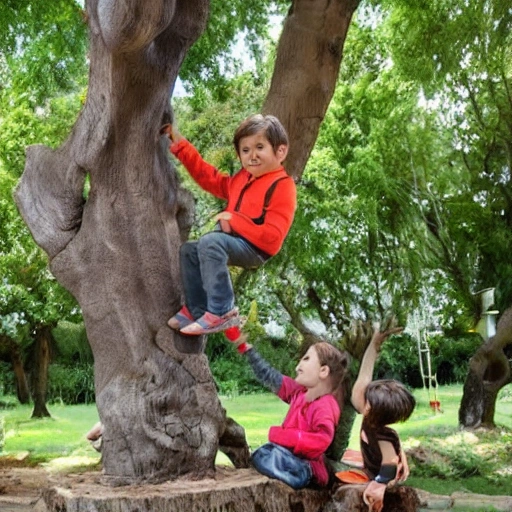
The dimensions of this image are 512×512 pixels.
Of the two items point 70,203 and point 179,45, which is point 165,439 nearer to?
point 70,203

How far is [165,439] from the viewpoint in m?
3.58

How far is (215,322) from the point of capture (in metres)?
3.36

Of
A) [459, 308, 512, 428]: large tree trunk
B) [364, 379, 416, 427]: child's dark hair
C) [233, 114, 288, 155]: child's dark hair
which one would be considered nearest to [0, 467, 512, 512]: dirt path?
[364, 379, 416, 427]: child's dark hair

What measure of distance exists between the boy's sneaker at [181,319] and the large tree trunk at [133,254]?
2.7 inches

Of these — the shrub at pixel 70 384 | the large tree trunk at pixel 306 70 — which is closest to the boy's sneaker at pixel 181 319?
the large tree trunk at pixel 306 70

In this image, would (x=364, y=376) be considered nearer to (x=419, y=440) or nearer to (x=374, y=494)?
(x=374, y=494)

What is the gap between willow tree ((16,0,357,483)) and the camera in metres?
3.61

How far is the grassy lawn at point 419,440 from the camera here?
7.38 meters

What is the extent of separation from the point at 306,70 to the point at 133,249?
63.1 inches

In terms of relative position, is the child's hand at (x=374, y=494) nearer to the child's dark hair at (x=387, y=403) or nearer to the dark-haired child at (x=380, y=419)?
the dark-haired child at (x=380, y=419)

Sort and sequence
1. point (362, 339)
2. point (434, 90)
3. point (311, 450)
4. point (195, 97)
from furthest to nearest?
point (434, 90) < point (195, 97) < point (362, 339) < point (311, 450)

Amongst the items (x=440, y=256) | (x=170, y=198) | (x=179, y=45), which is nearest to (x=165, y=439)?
(x=170, y=198)

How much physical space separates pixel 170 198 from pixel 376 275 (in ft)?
18.9

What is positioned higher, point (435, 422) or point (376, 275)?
point (376, 275)
